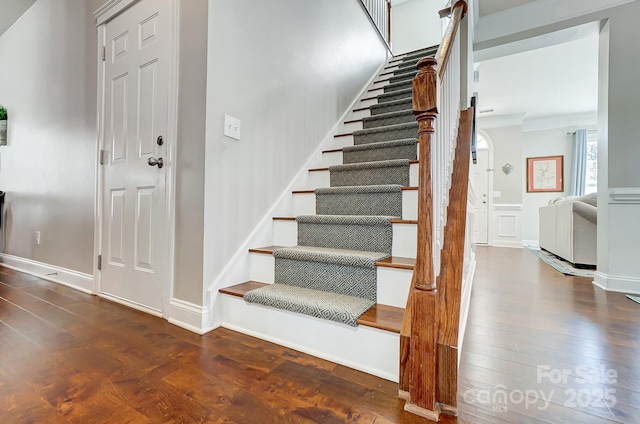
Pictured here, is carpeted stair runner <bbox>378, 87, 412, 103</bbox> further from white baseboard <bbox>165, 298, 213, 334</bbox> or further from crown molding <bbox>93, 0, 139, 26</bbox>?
white baseboard <bbox>165, 298, 213, 334</bbox>

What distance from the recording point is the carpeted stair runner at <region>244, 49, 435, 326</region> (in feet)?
4.46

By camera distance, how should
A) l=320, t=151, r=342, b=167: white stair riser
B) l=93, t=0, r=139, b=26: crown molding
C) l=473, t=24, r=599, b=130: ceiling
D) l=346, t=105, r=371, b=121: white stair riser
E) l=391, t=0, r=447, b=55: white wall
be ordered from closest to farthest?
l=93, t=0, r=139, b=26: crown molding
l=320, t=151, r=342, b=167: white stair riser
l=346, t=105, r=371, b=121: white stair riser
l=473, t=24, r=599, b=130: ceiling
l=391, t=0, r=447, b=55: white wall

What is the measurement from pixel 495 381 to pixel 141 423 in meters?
1.20

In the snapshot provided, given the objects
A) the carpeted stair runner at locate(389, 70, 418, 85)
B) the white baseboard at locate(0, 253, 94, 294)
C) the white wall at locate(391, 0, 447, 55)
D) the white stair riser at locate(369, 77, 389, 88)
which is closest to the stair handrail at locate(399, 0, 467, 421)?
the white baseboard at locate(0, 253, 94, 294)

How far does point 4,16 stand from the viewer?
10.1 feet

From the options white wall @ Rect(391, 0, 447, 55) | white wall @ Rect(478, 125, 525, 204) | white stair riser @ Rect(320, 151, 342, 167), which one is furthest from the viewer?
white wall @ Rect(478, 125, 525, 204)

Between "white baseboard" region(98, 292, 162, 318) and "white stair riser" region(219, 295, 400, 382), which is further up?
"white stair riser" region(219, 295, 400, 382)

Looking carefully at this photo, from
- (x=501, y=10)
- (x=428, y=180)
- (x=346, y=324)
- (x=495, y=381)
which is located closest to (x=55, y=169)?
(x=346, y=324)

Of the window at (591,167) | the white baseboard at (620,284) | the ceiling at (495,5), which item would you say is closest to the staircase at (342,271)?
the ceiling at (495,5)

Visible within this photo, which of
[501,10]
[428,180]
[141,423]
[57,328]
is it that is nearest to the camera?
[141,423]

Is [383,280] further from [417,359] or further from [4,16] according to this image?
[4,16]

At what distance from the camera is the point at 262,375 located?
3.58 ft

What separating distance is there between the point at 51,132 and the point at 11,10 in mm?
1645

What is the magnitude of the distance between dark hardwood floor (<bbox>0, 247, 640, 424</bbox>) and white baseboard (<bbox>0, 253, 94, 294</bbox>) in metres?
0.43
